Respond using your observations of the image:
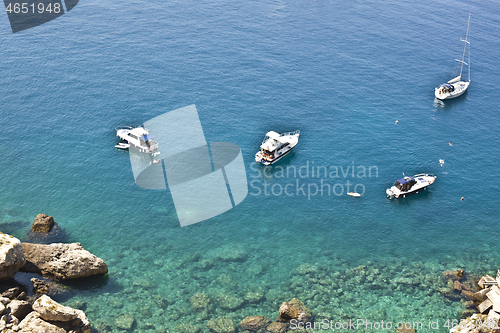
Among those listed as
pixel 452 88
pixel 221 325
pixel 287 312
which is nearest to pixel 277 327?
pixel 287 312

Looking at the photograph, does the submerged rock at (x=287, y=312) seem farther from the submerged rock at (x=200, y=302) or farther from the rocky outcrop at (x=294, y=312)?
the submerged rock at (x=200, y=302)

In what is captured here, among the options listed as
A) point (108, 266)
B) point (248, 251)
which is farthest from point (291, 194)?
point (108, 266)

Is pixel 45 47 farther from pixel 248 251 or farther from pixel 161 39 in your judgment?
pixel 248 251

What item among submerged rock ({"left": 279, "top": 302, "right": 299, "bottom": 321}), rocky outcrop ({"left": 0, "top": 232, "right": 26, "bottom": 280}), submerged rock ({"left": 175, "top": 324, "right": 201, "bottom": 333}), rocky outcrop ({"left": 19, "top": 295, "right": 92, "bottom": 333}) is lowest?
submerged rock ({"left": 175, "top": 324, "right": 201, "bottom": 333})

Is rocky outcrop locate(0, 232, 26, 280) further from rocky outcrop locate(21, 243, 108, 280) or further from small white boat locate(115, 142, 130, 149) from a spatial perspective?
small white boat locate(115, 142, 130, 149)

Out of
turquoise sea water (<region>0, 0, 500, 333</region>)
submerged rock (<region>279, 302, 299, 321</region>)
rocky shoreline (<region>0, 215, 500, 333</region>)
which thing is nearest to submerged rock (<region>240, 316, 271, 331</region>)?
rocky shoreline (<region>0, 215, 500, 333</region>)

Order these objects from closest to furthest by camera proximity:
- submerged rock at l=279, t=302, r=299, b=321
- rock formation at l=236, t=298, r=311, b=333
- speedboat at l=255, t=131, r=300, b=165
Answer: rock formation at l=236, t=298, r=311, b=333
submerged rock at l=279, t=302, r=299, b=321
speedboat at l=255, t=131, r=300, b=165
